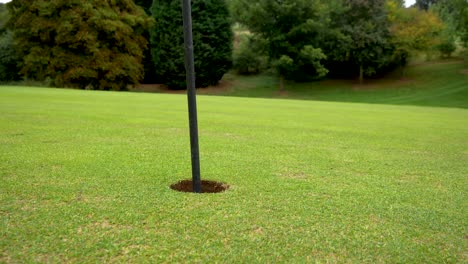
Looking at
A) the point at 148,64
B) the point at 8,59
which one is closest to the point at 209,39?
the point at 148,64

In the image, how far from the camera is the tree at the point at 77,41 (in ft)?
125

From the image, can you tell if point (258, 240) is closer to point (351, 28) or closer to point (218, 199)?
point (218, 199)

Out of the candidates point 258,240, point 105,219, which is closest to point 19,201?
point 105,219

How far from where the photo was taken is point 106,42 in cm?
4053

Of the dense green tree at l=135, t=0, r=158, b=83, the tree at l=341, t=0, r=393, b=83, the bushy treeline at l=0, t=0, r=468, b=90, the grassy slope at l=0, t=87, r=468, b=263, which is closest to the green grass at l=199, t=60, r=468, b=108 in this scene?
the bushy treeline at l=0, t=0, r=468, b=90

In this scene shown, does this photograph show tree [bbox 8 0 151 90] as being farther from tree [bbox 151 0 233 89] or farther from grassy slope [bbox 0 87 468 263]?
grassy slope [bbox 0 87 468 263]

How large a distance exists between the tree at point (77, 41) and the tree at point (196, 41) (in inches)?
153

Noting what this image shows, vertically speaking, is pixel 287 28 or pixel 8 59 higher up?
pixel 287 28

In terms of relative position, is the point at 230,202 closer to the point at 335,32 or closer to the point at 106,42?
the point at 106,42

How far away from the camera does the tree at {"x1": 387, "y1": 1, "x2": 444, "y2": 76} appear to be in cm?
4407

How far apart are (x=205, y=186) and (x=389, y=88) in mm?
43343

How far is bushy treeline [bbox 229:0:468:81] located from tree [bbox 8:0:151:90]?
13087 mm

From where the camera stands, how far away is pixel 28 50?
40.4 meters

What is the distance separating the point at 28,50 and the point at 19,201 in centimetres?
4154
